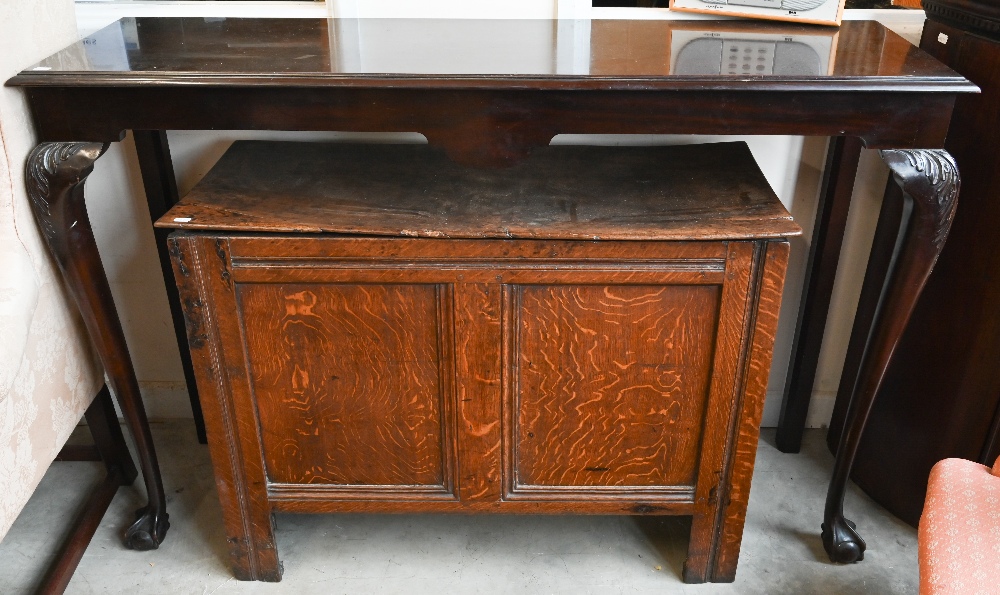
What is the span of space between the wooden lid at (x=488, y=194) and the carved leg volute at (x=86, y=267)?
0.18m

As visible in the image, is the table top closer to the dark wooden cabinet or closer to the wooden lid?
the dark wooden cabinet

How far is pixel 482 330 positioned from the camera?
1.52 metres

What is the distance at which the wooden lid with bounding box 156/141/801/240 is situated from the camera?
1.42 m

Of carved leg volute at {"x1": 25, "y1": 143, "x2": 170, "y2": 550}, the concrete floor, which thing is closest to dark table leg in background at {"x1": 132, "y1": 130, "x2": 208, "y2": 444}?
carved leg volute at {"x1": 25, "y1": 143, "x2": 170, "y2": 550}

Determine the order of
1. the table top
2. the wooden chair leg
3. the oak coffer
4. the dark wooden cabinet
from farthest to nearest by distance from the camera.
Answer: the wooden chair leg, the dark wooden cabinet, the oak coffer, the table top

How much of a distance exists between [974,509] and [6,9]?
5.40ft

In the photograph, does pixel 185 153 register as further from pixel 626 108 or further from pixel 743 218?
pixel 743 218

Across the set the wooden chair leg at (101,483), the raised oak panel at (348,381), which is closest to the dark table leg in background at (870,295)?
the raised oak panel at (348,381)

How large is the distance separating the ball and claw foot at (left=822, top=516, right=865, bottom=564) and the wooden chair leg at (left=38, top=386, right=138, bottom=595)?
1.58 meters

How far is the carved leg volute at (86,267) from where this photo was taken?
4.64 feet

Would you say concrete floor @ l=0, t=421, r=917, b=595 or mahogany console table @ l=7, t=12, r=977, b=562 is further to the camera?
concrete floor @ l=0, t=421, r=917, b=595

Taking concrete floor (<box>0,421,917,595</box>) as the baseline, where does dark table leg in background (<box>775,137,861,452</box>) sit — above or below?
above

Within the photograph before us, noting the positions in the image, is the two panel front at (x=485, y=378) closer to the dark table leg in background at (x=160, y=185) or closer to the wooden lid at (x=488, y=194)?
the wooden lid at (x=488, y=194)

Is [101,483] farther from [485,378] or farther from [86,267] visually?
[485,378]
